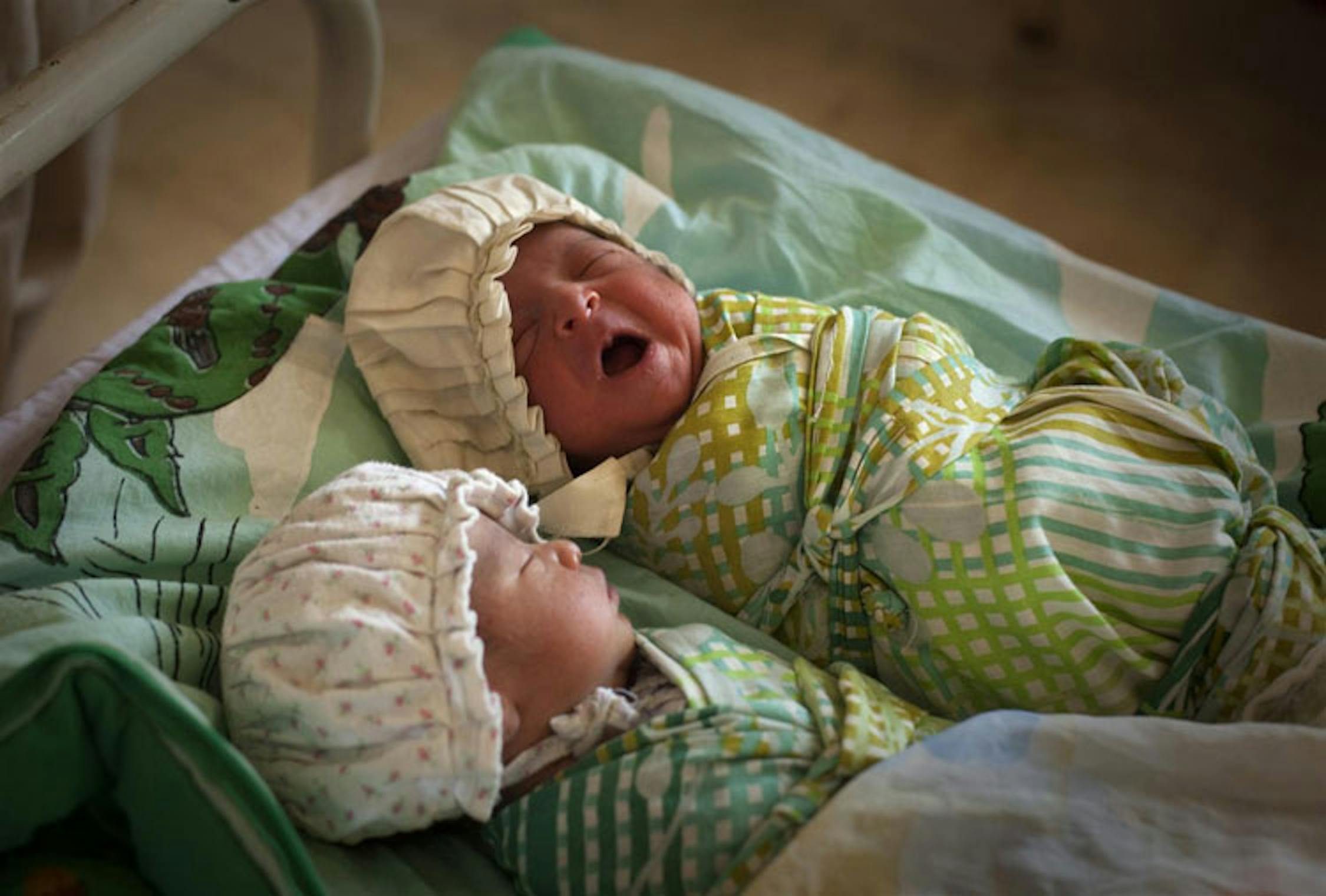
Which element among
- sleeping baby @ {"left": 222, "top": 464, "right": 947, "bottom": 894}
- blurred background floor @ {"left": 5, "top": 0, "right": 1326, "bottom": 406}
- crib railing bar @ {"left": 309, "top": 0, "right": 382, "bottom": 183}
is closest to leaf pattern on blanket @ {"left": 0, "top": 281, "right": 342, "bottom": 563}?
sleeping baby @ {"left": 222, "top": 464, "right": 947, "bottom": 894}

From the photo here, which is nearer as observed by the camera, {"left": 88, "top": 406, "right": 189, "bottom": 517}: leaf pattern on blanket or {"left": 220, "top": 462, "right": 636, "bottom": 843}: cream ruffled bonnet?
{"left": 220, "top": 462, "right": 636, "bottom": 843}: cream ruffled bonnet

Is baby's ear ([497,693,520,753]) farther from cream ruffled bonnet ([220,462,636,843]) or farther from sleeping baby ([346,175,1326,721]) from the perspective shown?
sleeping baby ([346,175,1326,721])

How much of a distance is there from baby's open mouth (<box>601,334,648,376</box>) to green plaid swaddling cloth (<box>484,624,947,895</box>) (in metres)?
0.32

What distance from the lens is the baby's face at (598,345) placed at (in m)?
1.10

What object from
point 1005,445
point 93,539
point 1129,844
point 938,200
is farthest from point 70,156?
point 1129,844

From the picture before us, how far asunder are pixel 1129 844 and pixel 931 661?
8.9 inches

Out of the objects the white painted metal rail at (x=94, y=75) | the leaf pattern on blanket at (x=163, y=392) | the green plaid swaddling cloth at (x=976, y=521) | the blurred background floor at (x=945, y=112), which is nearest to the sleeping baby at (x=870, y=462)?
the green plaid swaddling cloth at (x=976, y=521)

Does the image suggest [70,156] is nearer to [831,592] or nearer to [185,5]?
[185,5]

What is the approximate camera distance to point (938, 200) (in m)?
1.46

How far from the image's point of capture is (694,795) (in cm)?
84

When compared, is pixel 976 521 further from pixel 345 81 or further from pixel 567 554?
pixel 345 81

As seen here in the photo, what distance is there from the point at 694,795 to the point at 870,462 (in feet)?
1.05

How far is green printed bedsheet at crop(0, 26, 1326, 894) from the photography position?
0.75 metres

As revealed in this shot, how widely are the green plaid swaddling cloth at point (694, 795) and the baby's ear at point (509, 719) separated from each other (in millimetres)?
46
